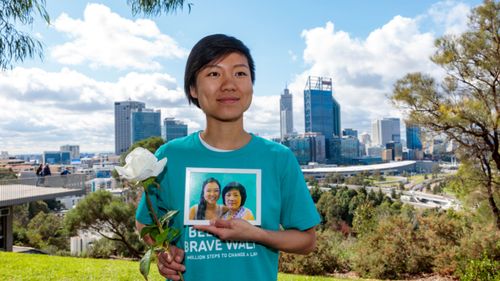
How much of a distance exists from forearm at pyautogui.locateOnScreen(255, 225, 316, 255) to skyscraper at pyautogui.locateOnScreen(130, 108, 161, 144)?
197 ft

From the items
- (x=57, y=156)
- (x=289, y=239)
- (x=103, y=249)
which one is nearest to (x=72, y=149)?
(x=57, y=156)

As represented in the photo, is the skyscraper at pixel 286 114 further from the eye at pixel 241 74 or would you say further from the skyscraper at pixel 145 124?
the eye at pixel 241 74

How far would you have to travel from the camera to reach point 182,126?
41.9 metres

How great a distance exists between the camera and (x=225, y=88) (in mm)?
938

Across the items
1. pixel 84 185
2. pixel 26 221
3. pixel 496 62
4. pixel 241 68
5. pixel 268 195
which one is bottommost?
pixel 26 221

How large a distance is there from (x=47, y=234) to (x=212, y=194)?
19698 mm

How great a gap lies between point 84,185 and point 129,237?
9.25ft

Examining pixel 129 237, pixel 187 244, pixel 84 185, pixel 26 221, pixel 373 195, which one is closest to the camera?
pixel 187 244

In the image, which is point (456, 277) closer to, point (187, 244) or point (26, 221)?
point (187, 244)

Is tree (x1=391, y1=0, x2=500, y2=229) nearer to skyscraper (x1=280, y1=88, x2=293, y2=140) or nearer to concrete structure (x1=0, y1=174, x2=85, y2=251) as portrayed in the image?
concrete structure (x1=0, y1=174, x2=85, y2=251)

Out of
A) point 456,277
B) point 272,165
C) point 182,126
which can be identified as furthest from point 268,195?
point 182,126

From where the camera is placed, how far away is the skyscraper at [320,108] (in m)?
98.9

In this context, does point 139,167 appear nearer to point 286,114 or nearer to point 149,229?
point 149,229

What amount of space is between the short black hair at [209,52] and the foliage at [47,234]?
15.7 metres
